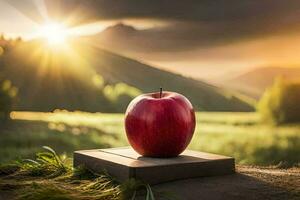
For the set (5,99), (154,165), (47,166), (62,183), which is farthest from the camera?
(5,99)

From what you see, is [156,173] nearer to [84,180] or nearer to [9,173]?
[84,180]

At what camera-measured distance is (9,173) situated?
631 centimetres

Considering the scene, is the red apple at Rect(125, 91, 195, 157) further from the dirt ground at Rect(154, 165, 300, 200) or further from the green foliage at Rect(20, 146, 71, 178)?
the green foliage at Rect(20, 146, 71, 178)

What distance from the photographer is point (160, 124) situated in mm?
5496

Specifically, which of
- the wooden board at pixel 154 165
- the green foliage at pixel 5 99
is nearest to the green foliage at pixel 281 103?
the green foliage at pixel 5 99

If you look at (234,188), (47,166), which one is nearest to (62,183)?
(47,166)

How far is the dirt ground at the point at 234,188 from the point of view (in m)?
4.62

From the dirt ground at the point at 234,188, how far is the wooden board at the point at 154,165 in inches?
3.7

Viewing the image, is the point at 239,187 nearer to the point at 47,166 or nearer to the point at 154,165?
the point at 154,165

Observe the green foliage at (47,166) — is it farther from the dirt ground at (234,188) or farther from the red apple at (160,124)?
the red apple at (160,124)

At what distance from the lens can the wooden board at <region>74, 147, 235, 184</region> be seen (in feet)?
16.6

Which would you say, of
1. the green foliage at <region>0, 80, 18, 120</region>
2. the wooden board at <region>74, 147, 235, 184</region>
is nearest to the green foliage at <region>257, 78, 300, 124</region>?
the green foliage at <region>0, 80, 18, 120</region>

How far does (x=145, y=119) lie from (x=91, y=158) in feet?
2.76

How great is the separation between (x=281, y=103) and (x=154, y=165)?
1137cm
